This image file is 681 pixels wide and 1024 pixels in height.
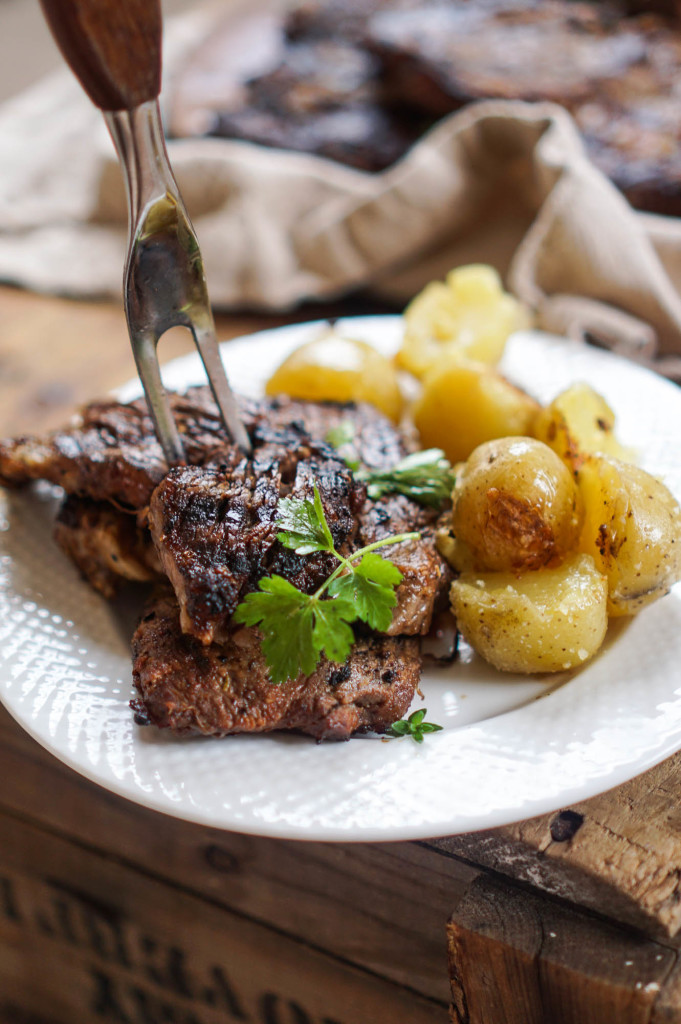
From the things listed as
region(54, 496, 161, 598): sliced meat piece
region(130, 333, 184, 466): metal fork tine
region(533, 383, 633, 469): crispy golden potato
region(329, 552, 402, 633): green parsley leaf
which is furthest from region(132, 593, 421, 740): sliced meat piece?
region(533, 383, 633, 469): crispy golden potato

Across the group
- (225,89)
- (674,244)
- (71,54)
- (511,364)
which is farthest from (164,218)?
(225,89)

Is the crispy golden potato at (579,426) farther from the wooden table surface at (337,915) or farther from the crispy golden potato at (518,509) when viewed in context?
the wooden table surface at (337,915)

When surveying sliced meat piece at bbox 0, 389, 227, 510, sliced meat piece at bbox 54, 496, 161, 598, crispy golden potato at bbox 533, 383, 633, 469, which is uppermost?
sliced meat piece at bbox 0, 389, 227, 510

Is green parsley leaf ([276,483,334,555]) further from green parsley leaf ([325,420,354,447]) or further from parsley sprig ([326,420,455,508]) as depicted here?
green parsley leaf ([325,420,354,447])

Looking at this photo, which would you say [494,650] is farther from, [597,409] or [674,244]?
[674,244]

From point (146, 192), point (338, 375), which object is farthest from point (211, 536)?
point (338, 375)

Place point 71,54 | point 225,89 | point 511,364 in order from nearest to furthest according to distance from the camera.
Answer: point 71,54 < point 511,364 < point 225,89
